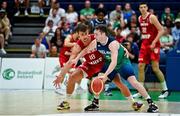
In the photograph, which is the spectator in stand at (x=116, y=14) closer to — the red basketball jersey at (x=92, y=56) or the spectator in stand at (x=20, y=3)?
the spectator in stand at (x=20, y=3)

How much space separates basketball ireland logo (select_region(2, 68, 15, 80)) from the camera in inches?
663

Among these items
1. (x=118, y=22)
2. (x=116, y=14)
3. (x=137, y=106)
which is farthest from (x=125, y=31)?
(x=137, y=106)

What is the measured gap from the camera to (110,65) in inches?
352

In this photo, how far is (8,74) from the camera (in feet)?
55.3

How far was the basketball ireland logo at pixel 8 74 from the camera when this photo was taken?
55.2ft

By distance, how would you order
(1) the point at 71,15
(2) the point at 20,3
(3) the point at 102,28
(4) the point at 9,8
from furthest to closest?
(4) the point at 9,8 < (2) the point at 20,3 < (1) the point at 71,15 < (3) the point at 102,28

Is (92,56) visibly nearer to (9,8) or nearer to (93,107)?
(93,107)

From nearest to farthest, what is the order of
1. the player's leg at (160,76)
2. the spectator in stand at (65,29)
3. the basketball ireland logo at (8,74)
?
the player's leg at (160,76)
the basketball ireland logo at (8,74)
the spectator in stand at (65,29)

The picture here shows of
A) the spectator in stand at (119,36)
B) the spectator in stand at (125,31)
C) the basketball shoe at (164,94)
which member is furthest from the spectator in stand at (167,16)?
the basketball shoe at (164,94)

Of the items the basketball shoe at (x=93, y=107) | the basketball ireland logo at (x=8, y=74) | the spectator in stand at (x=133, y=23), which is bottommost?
the basketball shoe at (x=93, y=107)

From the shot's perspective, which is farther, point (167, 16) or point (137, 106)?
point (167, 16)

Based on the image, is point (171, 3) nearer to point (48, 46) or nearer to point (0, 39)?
point (48, 46)

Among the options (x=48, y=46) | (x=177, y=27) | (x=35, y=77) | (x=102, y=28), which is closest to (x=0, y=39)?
(x=48, y=46)

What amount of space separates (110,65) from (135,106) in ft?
3.62
